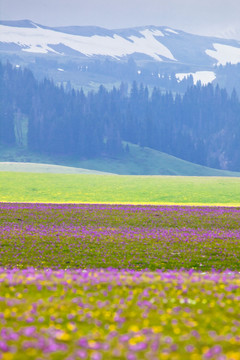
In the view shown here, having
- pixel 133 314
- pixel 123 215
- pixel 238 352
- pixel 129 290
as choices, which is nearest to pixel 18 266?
pixel 129 290

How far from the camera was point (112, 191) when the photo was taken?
305ft

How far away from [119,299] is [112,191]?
74769mm

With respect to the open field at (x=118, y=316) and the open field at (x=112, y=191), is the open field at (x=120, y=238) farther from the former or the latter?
the open field at (x=112, y=191)

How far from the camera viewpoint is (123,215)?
5472 cm

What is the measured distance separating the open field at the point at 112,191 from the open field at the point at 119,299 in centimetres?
4368

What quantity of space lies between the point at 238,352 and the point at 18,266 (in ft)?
60.8

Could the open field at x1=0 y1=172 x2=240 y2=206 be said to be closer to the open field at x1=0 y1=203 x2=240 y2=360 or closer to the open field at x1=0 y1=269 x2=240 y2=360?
the open field at x1=0 y1=203 x2=240 y2=360

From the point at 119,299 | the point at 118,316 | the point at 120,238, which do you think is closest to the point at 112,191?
the point at 120,238

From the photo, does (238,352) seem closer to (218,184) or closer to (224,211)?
(224,211)

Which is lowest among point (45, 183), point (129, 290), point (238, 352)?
point (45, 183)

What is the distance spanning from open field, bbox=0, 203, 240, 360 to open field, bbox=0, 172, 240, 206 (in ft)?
143

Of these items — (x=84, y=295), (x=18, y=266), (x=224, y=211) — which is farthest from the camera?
(x=224, y=211)

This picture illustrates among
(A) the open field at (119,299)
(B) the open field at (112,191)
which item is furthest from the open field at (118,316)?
(B) the open field at (112,191)

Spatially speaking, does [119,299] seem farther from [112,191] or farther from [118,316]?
[112,191]
